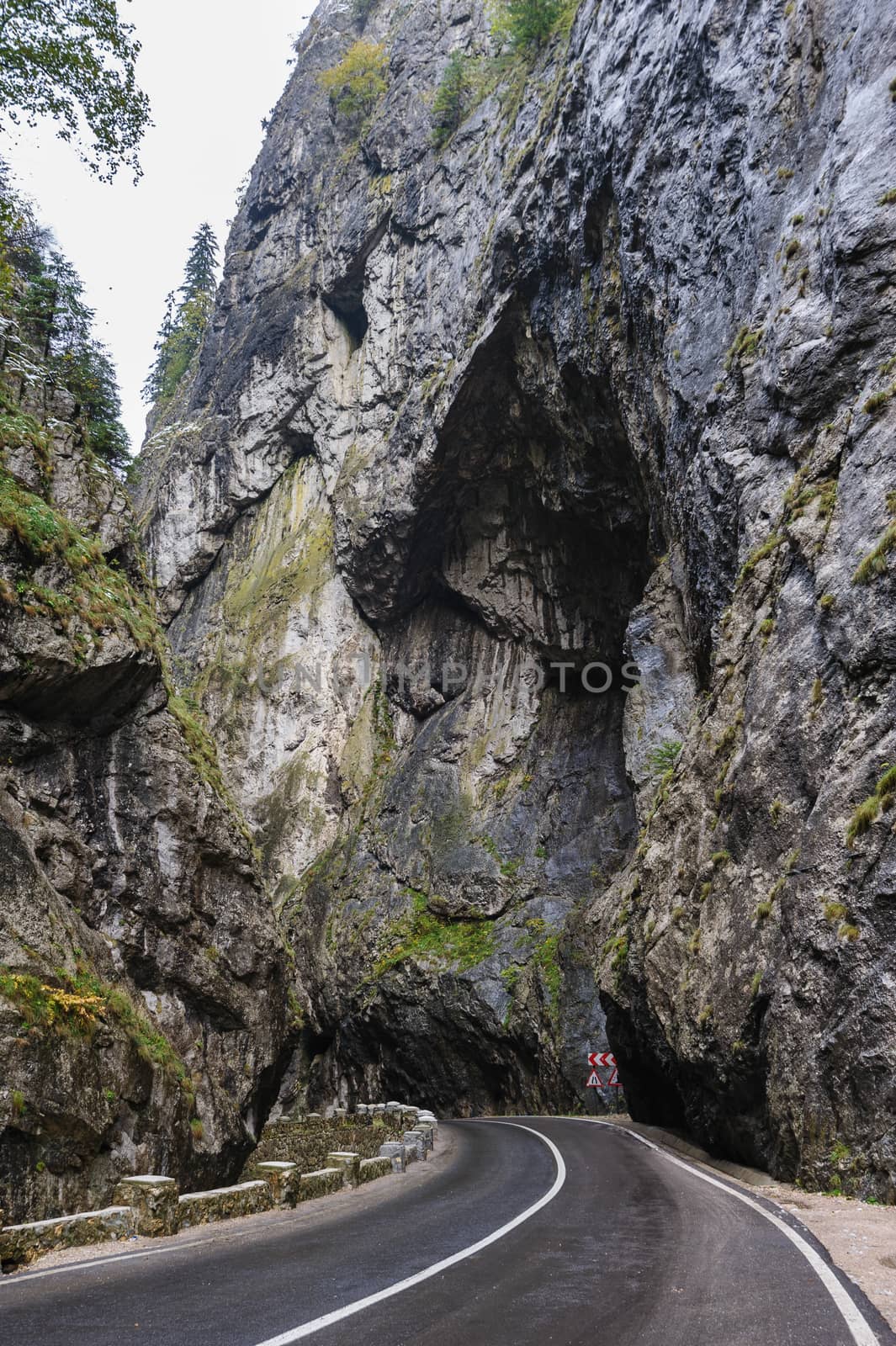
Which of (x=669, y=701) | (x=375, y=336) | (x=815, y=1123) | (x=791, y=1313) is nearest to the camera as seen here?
(x=791, y=1313)

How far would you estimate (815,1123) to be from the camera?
33.8 feet

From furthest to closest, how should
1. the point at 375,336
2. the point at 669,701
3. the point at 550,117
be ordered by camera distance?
the point at 375,336
the point at 550,117
the point at 669,701

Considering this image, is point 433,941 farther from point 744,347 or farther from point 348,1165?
point 744,347

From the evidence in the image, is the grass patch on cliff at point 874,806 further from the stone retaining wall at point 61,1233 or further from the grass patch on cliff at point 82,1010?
the grass patch on cliff at point 82,1010

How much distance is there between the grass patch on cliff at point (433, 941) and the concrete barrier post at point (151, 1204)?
2299 centimetres

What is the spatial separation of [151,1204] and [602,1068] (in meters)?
19.9

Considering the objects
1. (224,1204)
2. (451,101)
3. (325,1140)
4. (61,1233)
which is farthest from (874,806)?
(451,101)

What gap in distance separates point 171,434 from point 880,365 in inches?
1906

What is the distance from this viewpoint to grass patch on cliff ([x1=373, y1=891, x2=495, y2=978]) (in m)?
31.4

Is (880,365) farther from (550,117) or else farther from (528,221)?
(550,117)

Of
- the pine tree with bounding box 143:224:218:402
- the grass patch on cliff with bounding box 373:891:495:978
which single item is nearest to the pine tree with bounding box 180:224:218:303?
the pine tree with bounding box 143:224:218:402

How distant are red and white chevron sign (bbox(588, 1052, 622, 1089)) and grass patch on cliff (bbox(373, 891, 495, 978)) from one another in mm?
6363

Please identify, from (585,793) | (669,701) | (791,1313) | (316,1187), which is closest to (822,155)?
(669,701)

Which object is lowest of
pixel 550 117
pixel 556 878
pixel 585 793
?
pixel 556 878
